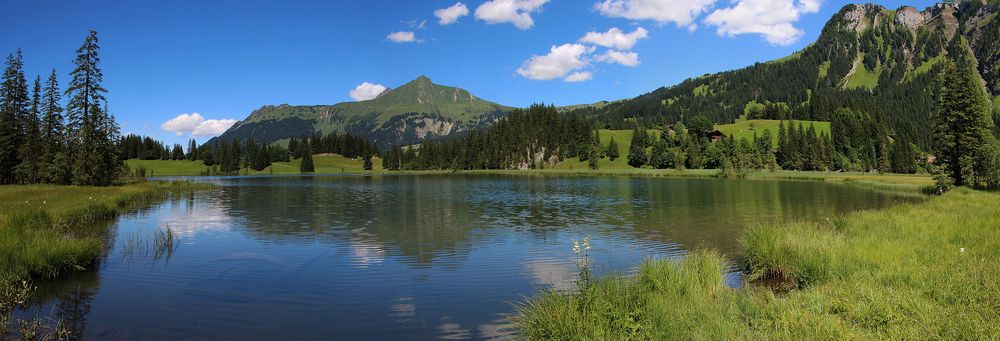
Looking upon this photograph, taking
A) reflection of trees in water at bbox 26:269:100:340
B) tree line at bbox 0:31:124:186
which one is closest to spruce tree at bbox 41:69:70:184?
tree line at bbox 0:31:124:186

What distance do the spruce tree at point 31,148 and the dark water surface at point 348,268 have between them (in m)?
40.6

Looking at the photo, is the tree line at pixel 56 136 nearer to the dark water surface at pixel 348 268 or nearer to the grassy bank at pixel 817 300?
the dark water surface at pixel 348 268

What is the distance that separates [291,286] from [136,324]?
484cm

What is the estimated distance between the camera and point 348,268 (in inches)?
790

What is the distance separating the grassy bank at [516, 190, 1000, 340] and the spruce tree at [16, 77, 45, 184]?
80954 millimetres

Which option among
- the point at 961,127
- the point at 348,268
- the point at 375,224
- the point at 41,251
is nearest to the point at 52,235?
the point at 41,251

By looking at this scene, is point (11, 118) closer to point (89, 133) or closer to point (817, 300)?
point (89, 133)

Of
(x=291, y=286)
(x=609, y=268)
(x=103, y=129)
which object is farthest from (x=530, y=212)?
(x=103, y=129)

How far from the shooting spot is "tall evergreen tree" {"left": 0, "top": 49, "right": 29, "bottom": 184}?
68000mm

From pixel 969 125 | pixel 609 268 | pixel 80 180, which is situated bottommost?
pixel 609 268

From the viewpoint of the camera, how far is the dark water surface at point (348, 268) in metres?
13.0

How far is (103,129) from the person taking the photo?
6525cm

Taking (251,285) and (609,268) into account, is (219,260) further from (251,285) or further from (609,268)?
(609,268)

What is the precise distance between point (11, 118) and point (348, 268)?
267 feet
